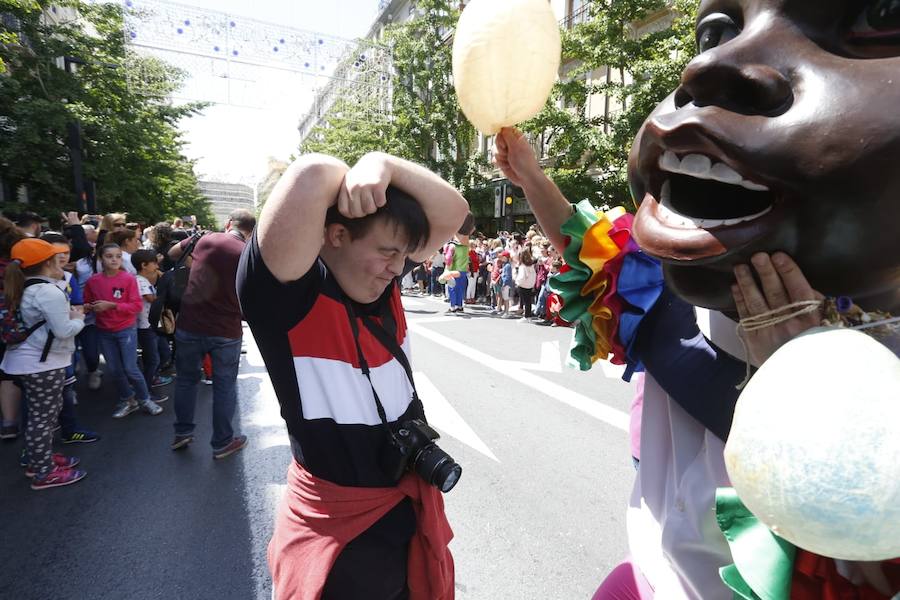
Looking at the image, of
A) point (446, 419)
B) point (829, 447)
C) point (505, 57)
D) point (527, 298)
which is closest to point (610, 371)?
point (446, 419)

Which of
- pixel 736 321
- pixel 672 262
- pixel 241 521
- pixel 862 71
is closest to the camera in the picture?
pixel 862 71

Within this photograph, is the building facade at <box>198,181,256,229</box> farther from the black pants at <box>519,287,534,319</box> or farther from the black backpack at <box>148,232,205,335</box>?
the black backpack at <box>148,232,205,335</box>

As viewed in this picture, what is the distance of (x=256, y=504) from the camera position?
324 centimetres

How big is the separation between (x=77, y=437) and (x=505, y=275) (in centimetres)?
820

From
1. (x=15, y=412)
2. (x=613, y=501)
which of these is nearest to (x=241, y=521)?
(x=613, y=501)

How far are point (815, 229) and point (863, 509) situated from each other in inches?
14.1

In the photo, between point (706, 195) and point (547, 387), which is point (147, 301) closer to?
point (547, 387)

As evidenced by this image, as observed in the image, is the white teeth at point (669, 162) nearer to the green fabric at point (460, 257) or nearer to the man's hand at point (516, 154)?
the man's hand at point (516, 154)

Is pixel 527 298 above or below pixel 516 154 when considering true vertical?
below

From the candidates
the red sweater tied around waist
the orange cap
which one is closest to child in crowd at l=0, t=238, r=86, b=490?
the orange cap

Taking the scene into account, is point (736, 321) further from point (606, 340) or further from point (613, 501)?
point (613, 501)

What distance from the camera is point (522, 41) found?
118 cm

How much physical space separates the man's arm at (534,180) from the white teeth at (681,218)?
527 mm

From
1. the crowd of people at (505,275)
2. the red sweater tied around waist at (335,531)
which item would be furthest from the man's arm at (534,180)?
the crowd of people at (505,275)
